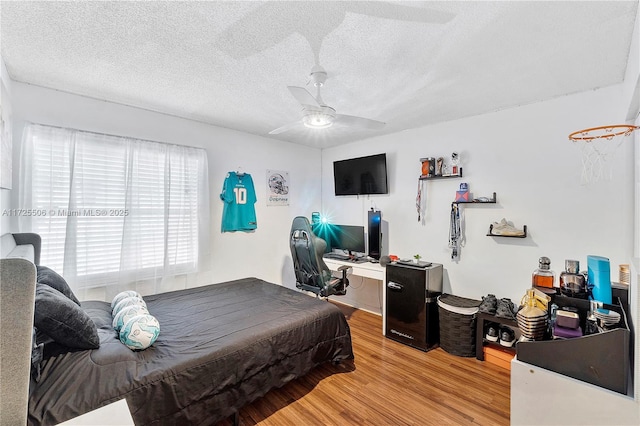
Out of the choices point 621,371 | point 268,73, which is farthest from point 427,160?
point 621,371

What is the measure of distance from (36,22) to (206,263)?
8.03 ft

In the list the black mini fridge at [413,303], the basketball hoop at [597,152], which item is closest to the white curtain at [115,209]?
the black mini fridge at [413,303]

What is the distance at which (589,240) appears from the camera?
2.43 m

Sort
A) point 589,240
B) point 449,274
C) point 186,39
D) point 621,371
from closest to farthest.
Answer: point 621,371 < point 186,39 < point 589,240 < point 449,274

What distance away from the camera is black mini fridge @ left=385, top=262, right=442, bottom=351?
294 centimetres

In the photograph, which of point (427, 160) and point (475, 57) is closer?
point (475, 57)

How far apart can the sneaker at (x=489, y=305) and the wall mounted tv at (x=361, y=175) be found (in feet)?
5.52

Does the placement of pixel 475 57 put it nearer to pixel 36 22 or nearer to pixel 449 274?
pixel 449 274

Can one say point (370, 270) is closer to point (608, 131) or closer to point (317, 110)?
point (317, 110)

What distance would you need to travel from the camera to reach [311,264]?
124 inches

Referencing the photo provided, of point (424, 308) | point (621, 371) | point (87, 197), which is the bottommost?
point (424, 308)

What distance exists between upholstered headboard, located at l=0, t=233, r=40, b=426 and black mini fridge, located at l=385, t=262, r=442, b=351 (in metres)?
2.82

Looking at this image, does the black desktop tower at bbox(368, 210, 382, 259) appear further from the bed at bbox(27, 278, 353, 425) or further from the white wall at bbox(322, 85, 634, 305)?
the bed at bbox(27, 278, 353, 425)

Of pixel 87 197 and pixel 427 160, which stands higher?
pixel 427 160
